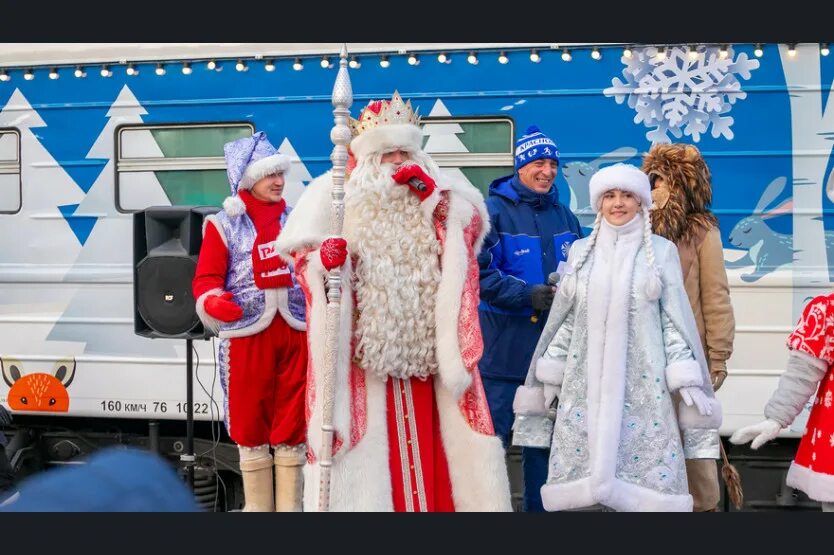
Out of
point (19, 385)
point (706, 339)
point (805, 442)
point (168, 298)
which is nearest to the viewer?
point (805, 442)

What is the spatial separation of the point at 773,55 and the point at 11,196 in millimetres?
4708

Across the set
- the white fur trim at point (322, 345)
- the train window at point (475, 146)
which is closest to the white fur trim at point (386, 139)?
the white fur trim at point (322, 345)

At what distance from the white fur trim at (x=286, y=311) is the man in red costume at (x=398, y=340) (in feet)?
2.84

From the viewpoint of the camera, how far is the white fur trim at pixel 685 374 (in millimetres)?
4199

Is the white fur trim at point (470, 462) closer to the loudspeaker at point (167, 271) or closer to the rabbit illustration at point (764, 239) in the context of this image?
the loudspeaker at point (167, 271)

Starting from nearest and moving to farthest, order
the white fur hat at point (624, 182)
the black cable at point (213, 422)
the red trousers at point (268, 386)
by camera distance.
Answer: the white fur hat at point (624, 182), the red trousers at point (268, 386), the black cable at point (213, 422)

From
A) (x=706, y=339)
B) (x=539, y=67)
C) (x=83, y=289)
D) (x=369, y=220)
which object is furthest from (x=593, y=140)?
(x=83, y=289)

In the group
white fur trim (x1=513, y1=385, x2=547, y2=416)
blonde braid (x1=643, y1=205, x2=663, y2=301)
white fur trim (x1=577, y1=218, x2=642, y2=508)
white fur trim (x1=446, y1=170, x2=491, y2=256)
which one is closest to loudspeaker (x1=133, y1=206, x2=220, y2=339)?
white fur trim (x1=446, y1=170, x2=491, y2=256)

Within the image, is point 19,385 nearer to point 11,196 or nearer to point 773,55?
point 11,196

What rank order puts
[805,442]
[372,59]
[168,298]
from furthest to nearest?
[372,59]
[168,298]
[805,442]

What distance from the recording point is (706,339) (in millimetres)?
5070

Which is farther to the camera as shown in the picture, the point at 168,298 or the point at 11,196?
the point at 11,196

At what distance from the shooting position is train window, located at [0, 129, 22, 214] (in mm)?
7137

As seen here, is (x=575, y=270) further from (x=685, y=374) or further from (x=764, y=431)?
(x=764, y=431)
